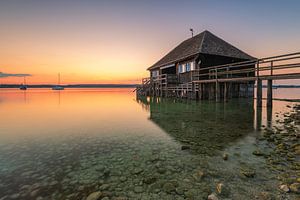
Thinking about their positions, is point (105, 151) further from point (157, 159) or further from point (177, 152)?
point (177, 152)

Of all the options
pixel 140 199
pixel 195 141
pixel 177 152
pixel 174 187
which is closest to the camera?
pixel 140 199

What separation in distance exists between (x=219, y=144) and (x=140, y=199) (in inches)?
129

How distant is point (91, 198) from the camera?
241 centimetres

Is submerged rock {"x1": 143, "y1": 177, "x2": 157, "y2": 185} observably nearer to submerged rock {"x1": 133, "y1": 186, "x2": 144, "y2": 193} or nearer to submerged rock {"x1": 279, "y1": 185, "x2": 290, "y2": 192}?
submerged rock {"x1": 133, "y1": 186, "x2": 144, "y2": 193}

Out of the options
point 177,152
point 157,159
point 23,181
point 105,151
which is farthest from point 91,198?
point 177,152

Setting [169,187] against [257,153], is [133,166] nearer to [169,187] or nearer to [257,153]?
[169,187]

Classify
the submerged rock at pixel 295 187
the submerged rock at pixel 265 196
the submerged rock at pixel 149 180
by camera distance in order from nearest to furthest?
the submerged rock at pixel 265 196
the submerged rock at pixel 295 187
the submerged rock at pixel 149 180

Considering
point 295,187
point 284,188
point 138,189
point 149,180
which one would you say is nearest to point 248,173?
point 284,188

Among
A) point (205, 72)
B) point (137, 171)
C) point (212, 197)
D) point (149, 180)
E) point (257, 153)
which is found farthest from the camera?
→ point (205, 72)

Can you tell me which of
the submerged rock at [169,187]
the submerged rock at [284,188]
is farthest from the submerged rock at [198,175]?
the submerged rock at [284,188]

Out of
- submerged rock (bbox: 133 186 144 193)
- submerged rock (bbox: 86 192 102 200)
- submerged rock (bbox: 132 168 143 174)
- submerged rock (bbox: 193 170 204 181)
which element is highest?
submerged rock (bbox: 193 170 204 181)

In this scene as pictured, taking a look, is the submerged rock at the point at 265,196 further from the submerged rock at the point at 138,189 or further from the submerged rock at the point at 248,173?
the submerged rock at the point at 138,189

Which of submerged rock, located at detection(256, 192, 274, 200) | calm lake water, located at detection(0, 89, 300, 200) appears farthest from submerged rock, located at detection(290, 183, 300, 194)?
submerged rock, located at detection(256, 192, 274, 200)

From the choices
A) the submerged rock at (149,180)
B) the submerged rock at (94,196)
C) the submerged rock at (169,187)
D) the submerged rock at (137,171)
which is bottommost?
the submerged rock at (137,171)
